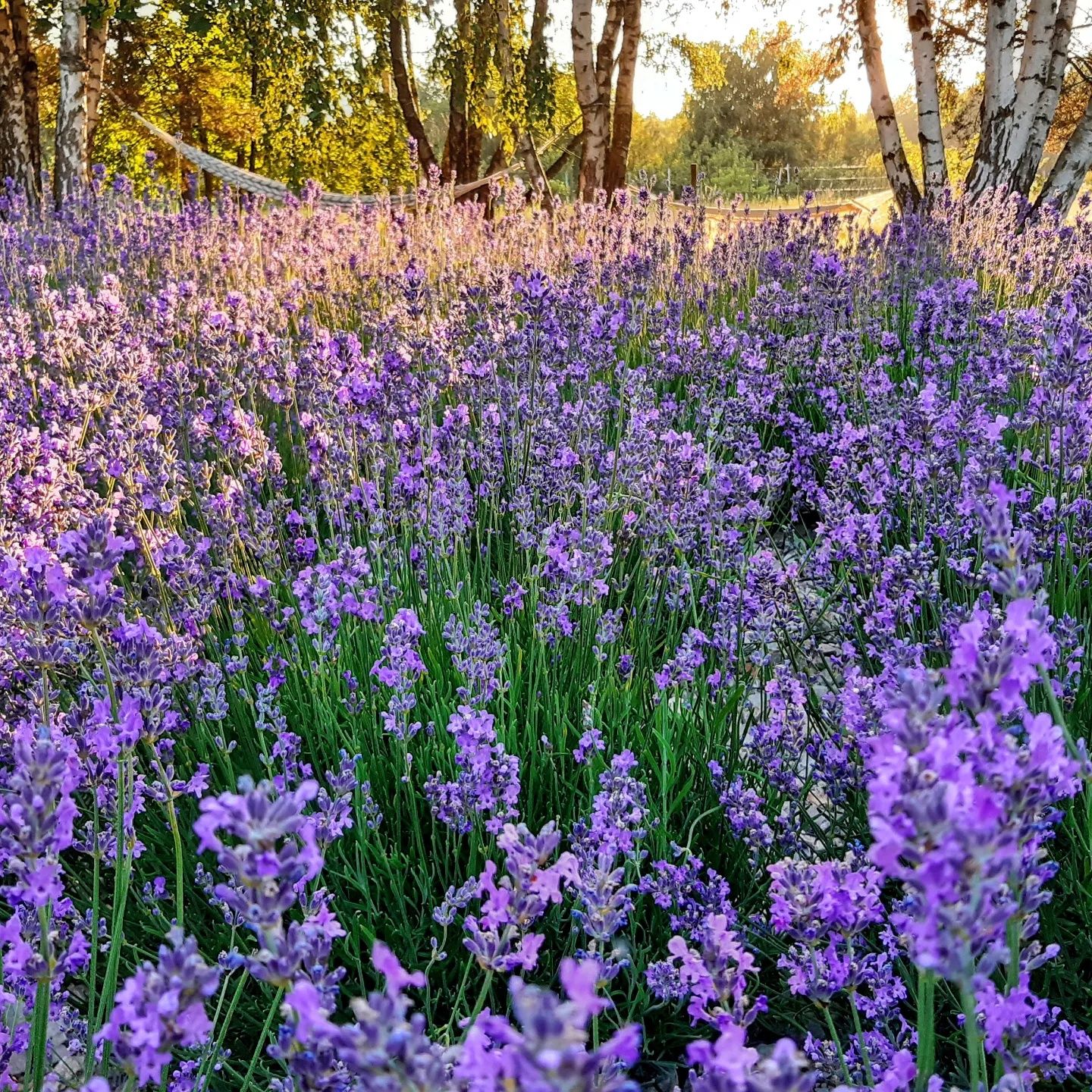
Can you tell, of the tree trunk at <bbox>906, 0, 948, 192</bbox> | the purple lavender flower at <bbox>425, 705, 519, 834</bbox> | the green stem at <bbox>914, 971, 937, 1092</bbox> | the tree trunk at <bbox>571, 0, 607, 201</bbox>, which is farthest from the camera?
the tree trunk at <bbox>571, 0, 607, 201</bbox>

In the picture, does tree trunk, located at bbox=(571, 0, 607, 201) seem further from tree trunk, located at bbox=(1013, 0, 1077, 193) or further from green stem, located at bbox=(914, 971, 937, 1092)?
green stem, located at bbox=(914, 971, 937, 1092)

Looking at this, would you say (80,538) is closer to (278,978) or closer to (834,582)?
(278,978)

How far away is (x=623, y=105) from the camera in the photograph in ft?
40.1

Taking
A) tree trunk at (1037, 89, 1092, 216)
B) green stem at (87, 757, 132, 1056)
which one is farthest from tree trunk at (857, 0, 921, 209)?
green stem at (87, 757, 132, 1056)

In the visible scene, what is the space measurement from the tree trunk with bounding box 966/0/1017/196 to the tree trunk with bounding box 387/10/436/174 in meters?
8.26

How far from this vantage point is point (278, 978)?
67 cm

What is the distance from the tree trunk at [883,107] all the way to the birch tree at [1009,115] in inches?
0.6

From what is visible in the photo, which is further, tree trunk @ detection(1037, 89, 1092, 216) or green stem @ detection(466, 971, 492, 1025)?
tree trunk @ detection(1037, 89, 1092, 216)

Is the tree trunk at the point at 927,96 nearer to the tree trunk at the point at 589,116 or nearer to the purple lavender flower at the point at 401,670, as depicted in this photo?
the tree trunk at the point at 589,116

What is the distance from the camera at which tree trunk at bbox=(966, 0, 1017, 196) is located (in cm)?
849

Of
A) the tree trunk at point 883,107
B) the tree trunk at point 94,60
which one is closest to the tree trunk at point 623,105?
the tree trunk at point 883,107

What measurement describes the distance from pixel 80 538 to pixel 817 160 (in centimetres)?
5617

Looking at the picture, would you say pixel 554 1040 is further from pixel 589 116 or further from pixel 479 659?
pixel 589 116

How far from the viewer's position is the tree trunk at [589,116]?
10.6m
